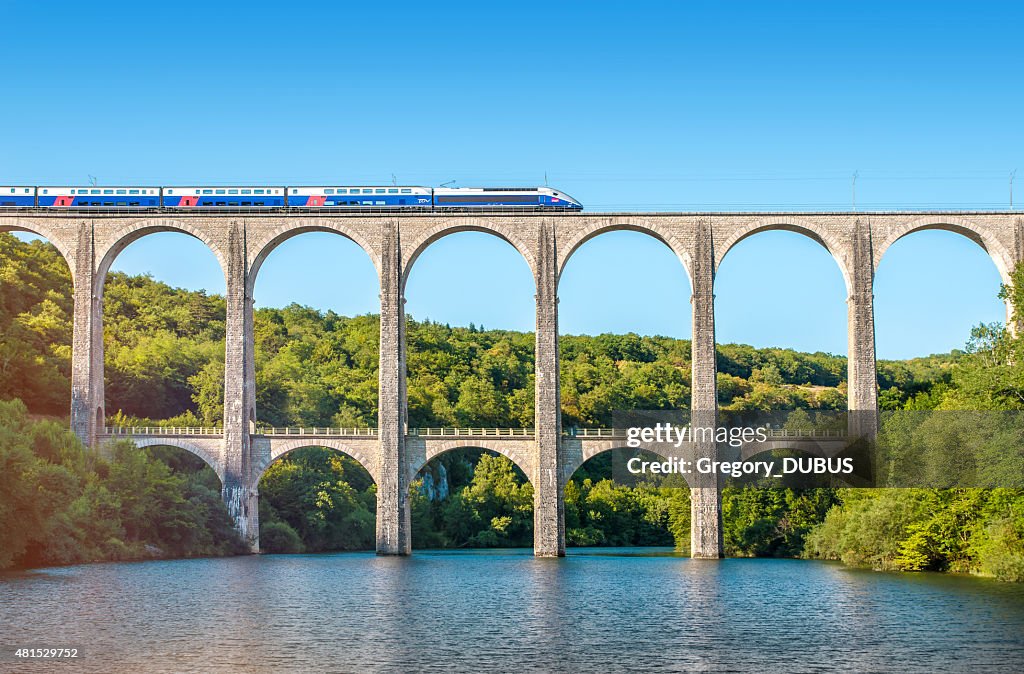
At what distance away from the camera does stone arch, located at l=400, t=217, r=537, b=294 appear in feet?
200

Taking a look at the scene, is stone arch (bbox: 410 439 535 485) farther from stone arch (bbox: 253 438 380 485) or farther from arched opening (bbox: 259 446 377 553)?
arched opening (bbox: 259 446 377 553)

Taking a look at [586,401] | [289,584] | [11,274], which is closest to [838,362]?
[586,401]

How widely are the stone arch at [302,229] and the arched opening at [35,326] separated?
39.3 ft

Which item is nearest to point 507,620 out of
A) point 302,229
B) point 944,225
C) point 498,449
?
point 498,449

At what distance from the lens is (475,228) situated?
61719 millimetres

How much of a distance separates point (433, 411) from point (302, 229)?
21632 millimetres

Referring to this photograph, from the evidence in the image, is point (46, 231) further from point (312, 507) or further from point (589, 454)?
point (589, 454)

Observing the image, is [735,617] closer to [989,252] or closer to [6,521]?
[6,521]

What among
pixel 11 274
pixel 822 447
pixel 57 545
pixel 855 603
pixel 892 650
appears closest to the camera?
pixel 892 650

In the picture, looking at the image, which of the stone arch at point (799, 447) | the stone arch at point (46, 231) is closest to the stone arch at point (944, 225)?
the stone arch at point (799, 447)

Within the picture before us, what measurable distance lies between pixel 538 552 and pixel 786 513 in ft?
38.1

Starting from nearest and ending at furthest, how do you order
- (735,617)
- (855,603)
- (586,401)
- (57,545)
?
(735,617), (855,603), (57,545), (586,401)

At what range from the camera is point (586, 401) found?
83.1m

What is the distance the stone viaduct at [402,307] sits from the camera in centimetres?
5969
